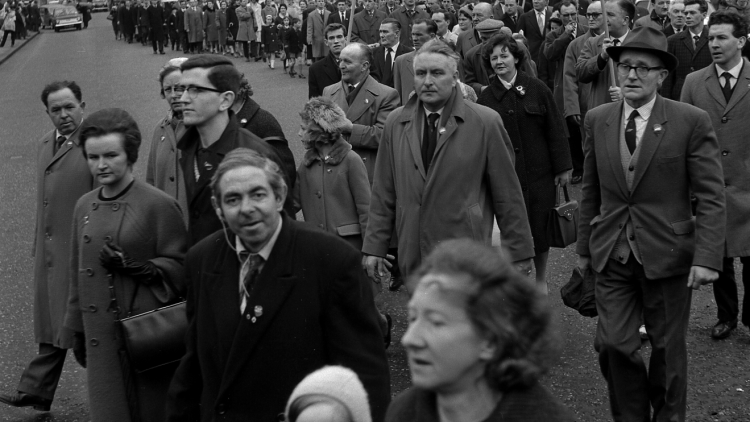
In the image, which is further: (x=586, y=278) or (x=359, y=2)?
(x=359, y=2)

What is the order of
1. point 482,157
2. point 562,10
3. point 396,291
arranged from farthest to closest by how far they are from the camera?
point 562,10 → point 396,291 → point 482,157

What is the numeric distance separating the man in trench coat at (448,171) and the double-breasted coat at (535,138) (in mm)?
1752

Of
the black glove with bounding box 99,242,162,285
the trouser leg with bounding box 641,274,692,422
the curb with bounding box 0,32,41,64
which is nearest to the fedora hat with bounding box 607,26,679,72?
the trouser leg with bounding box 641,274,692,422

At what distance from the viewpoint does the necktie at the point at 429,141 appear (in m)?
5.82

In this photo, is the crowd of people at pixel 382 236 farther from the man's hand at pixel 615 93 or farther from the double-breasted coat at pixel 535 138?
the man's hand at pixel 615 93

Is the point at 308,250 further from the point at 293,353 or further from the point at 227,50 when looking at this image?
the point at 227,50

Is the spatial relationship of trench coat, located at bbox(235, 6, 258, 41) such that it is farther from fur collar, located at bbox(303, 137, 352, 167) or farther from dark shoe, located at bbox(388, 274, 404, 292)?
fur collar, located at bbox(303, 137, 352, 167)

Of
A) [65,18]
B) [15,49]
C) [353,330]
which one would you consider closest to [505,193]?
[353,330]

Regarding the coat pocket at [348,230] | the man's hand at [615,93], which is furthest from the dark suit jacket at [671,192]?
the man's hand at [615,93]

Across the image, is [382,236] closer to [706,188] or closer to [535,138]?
[706,188]

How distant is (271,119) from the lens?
6336mm

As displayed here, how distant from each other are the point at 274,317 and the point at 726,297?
445cm

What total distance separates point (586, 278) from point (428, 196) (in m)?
1.02

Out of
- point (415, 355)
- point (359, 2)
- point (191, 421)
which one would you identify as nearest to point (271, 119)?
point (191, 421)
